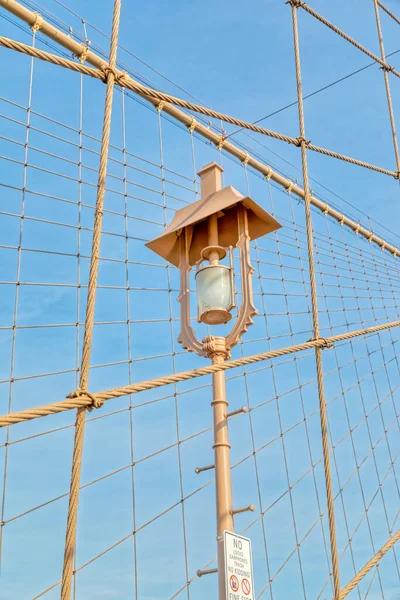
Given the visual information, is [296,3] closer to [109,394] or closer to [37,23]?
[37,23]

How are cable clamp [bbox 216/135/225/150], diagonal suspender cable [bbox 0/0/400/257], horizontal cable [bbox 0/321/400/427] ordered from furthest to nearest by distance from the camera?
cable clamp [bbox 216/135/225/150]
diagonal suspender cable [bbox 0/0/400/257]
horizontal cable [bbox 0/321/400/427]

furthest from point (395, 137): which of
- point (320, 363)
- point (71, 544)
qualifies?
point (71, 544)

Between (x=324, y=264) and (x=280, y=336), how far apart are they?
1336 millimetres

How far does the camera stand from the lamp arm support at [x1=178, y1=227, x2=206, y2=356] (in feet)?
7.28

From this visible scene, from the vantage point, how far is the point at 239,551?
6.12 feet

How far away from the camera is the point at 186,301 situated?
229 cm

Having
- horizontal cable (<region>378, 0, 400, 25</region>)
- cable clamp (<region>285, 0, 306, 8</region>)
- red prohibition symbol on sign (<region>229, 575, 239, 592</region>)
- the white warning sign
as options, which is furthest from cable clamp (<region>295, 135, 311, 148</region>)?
horizontal cable (<region>378, 0, 400, 25</region>)

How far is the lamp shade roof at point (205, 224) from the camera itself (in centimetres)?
233

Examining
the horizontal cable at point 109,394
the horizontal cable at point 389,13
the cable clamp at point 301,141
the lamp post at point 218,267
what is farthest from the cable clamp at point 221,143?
the horizontal cable at point 389,13

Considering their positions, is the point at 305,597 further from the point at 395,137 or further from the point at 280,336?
the point at 395,137

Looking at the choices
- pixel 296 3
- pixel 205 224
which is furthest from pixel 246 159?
pixel 205 224

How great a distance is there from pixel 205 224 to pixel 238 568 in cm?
112

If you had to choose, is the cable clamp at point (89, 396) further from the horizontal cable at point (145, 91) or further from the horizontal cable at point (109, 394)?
the horizontal cable at point (145, 91)

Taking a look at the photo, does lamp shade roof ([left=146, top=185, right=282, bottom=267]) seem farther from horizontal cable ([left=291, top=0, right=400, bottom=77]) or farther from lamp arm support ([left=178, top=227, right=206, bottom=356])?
horizontal cable ([left=291, top=0, right=400, bottom=77])
